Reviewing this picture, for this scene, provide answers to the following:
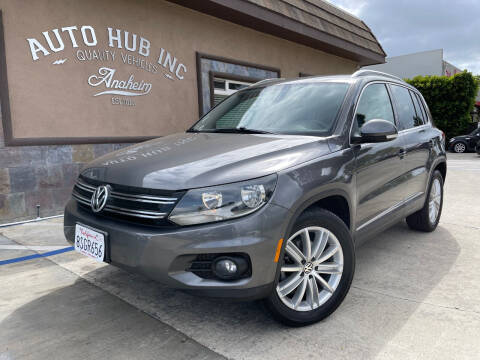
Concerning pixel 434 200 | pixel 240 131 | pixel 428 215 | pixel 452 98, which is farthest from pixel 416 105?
pixel 452 98

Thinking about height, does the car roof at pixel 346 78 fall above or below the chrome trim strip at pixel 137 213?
above

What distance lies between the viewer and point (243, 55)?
849 centimetres

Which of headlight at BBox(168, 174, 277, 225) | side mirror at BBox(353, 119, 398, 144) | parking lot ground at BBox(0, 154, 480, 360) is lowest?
parking lot ground at BBox(0, 154, 480, 360)

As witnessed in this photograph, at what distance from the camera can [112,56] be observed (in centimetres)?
613

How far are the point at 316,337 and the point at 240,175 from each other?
1053 millimetres

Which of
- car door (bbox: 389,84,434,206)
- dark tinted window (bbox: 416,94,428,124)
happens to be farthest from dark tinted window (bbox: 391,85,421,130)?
dark tinted window (bbox: 416,94,428,124)

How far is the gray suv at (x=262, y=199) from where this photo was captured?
6.48ft

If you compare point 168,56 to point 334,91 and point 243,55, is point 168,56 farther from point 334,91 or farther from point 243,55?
point 334,91

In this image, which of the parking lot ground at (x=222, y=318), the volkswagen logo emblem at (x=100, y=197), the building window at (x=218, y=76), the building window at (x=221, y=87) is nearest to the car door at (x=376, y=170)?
the parking lot ground at (x=222, y=318)

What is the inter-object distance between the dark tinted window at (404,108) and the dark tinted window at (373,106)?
181mm

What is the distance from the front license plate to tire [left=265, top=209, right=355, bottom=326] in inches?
39.5

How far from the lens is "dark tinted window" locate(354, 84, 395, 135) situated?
3.00 m

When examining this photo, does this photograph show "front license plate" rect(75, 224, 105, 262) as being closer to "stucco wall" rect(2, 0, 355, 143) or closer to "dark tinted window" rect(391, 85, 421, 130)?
"dark tinted window" rect(391, 85, 421, 130)

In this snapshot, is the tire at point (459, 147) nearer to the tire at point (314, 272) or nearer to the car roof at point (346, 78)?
the car roof at point (346, 78)
